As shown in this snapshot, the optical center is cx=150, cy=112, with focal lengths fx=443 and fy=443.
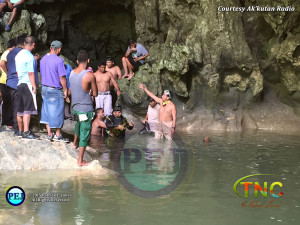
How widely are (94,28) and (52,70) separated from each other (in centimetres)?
1257

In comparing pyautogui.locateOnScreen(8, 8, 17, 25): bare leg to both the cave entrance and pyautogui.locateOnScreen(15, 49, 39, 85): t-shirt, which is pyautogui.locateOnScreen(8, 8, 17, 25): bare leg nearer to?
the cave entrance

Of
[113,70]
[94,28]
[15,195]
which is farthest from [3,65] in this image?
[94,28]

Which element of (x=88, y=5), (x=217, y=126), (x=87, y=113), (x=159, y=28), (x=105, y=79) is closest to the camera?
(x=87, y=113)

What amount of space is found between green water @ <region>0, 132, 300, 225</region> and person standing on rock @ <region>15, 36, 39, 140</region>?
3.41ft

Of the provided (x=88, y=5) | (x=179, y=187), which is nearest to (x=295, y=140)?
(x=179, y=187)

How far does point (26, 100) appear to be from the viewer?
281 inches

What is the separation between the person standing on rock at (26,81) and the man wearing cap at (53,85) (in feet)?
0.74

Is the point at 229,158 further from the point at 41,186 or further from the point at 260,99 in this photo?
the point at 260,99

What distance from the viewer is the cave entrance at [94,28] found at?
18141mm

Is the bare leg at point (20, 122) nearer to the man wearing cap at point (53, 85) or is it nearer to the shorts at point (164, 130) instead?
the man wearing cap at point (53, 85)

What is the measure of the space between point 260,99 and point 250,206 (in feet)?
27.6

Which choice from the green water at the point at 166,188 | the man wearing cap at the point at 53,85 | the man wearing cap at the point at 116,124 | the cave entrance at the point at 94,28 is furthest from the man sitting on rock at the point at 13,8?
the man wearing cap at the point at 53,85

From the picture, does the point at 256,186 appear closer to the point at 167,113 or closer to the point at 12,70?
the point at 12,70

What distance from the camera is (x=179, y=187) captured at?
19.6 feet
